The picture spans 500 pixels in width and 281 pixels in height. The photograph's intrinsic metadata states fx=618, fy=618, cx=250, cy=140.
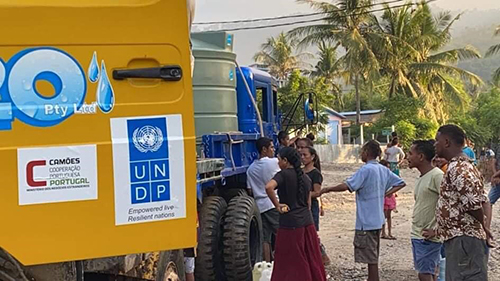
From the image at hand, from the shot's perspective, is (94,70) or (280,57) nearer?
(94,70)

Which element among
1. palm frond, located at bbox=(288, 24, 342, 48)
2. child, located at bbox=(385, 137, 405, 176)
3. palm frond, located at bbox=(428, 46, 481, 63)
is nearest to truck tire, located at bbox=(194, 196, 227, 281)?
child, located at bbox=(385, 137, 405, 176)

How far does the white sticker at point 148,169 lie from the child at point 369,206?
12.3 feet

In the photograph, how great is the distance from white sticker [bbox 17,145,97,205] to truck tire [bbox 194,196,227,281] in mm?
3885

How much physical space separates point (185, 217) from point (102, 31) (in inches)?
35.1

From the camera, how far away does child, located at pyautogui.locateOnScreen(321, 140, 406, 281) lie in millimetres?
6344

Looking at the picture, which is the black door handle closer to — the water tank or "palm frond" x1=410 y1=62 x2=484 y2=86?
the water tank

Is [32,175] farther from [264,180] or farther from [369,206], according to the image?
[264,180]

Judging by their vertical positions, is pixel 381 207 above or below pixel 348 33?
below

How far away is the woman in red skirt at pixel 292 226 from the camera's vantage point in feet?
18.4

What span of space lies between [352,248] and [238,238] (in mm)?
3105

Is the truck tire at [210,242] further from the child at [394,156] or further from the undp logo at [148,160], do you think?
the child at [394,156]

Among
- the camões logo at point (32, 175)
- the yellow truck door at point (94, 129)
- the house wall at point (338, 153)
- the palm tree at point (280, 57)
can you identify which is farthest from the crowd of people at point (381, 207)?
the palm tree at point (280, 57)

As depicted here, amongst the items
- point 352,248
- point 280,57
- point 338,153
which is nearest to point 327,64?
point 280,57

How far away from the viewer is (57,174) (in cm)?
255
